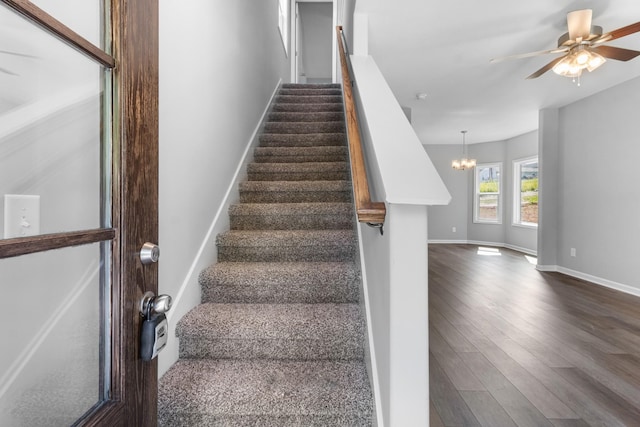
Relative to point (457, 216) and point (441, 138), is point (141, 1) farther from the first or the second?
point (457, 216)

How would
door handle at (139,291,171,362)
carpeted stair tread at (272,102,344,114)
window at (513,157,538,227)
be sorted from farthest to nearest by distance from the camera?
window at (513,157,538,227) → carpeted stair tread at (272,102,344,114) → door handle at (139,291,171,362)

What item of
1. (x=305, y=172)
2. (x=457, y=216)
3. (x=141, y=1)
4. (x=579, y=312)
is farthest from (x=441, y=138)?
(x=141, y=1)

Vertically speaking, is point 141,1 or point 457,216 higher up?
point 141,1

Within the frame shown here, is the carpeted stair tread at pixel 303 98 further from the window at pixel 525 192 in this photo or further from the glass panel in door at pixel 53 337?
the window at pixel 525 192

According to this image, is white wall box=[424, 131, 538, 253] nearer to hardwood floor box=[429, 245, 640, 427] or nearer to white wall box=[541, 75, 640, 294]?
white wall box=[541, 75, 640, 294]

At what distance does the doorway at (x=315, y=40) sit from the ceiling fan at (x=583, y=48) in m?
4.71

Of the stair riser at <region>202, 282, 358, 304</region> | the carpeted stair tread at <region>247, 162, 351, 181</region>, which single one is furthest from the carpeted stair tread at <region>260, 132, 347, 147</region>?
the stair riser at <region>202, 282, 358, 304</region>

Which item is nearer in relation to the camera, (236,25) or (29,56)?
(29,56)

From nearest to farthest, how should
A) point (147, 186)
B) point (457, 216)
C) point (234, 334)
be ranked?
point (147, 186) < point (234, 334) < point (457, 216)

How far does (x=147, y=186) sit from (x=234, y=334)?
888 mm

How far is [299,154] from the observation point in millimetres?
2934

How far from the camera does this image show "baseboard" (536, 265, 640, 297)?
12.0ft

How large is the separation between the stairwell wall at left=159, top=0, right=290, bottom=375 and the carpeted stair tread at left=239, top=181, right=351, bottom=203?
0.13m

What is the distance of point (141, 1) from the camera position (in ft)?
2.49
